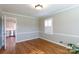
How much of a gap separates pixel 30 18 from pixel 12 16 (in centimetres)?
30

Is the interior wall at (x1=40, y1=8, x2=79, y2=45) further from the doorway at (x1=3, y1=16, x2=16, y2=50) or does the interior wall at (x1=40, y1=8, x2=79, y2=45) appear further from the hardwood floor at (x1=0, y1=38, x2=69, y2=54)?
the doorway at (x1=3, y1=16, x2=16, y2=50)

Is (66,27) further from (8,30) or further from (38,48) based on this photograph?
(8,30)

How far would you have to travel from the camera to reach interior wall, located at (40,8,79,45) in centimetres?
108

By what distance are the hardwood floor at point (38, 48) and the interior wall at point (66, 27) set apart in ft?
0.38

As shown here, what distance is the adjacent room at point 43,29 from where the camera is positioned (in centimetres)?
107

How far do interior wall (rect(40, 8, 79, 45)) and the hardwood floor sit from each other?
115mm

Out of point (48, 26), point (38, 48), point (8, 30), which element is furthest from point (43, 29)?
point (8, 30)

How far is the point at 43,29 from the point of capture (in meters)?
1.30

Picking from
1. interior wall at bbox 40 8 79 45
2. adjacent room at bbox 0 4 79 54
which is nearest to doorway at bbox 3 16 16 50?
adjacent room at bbox 0 4 79 54

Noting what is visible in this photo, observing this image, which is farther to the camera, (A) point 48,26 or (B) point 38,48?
(A) point 48,26

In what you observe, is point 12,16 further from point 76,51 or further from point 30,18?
point 76,51

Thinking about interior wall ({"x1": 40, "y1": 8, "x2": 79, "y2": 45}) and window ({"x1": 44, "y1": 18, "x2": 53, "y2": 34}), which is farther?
window ({"x1": 44, "y1": 18, "x2": 53, "y2": 34})

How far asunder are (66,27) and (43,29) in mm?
394
